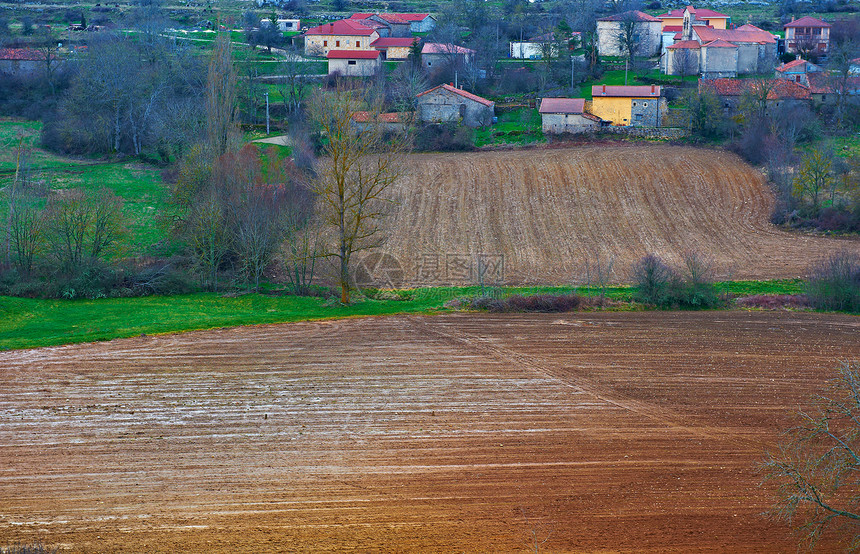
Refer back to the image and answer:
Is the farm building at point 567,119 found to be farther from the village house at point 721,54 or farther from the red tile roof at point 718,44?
the red tile roof at point 718,44

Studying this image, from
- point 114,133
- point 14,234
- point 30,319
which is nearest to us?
point 30,319

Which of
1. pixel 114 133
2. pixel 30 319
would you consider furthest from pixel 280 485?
pixel 114 133

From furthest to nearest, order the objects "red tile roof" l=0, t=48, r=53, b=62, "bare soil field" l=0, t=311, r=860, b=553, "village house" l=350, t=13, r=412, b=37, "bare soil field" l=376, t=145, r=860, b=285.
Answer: "village house" l=350, t=13, r=412, b=37 < "red tile roof" l=0, t=48, r=53, b=62 < "bare soil field" l=376, t=145, r=860, b=285 < "bare soil field" l=0, t=311, r=860, b=553

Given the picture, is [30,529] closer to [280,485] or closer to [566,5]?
[280,485]

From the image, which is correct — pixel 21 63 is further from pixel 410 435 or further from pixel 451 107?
pixel 410 435

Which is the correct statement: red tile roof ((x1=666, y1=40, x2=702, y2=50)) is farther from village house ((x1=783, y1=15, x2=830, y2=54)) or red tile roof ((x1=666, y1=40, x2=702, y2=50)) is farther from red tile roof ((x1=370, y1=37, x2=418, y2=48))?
red tile roof ((x1=370, y1=37, x2=418, y2=48))

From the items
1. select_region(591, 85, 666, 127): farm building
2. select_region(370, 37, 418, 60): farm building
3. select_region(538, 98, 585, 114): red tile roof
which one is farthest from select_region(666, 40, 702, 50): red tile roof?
select_region(370, 37, 418, 60): farm building

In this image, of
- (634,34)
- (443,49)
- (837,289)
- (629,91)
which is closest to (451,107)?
(629,91)
